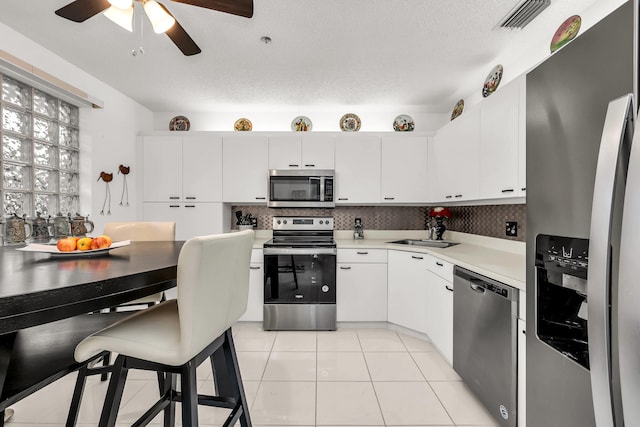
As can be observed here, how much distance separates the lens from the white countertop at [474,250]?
5.48 ft

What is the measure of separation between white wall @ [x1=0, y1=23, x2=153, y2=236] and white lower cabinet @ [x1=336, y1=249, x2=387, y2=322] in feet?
7.68

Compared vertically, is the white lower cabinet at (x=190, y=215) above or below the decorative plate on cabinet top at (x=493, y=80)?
below

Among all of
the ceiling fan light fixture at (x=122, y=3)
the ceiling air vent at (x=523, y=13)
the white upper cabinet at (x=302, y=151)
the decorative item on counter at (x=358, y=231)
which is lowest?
the decorative item on counter at (x=358, y=231)

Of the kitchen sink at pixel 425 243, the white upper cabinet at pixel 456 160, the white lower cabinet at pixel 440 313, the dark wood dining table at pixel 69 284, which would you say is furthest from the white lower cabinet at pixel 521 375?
the kitchen sink at pixel 425 243

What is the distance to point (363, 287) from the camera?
3088 millimetres

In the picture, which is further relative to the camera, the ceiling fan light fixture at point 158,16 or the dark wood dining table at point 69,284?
the ceiling fan light fixture at point 158,16

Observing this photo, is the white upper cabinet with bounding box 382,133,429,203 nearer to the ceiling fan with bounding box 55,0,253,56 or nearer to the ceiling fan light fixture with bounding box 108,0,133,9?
the ceiling fan with bounding box 55,0,253,56

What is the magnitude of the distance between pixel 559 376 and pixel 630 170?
702 mm

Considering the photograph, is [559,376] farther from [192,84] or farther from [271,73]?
[192,84]

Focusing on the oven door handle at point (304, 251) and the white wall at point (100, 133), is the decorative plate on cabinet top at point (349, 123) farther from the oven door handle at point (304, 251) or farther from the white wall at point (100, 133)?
the white wall at point (100, 133)

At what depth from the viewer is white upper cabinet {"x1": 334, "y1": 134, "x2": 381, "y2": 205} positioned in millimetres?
3414

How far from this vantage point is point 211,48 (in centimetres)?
230

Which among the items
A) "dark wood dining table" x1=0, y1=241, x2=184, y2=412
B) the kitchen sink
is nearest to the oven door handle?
the kitchen sink

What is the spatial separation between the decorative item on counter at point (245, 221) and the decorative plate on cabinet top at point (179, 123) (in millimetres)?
1205
